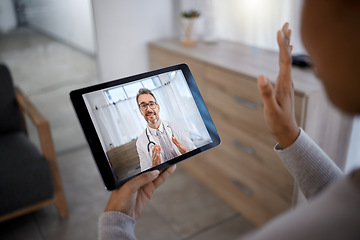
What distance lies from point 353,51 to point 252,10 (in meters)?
1.97

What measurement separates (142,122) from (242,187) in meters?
Result: 1.34

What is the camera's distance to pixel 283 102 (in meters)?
0.78

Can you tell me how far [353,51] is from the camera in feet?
1.33

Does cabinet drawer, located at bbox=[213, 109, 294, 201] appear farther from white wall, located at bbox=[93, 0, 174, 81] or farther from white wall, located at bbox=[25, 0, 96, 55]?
white wall, located at bbox=[25, 0, 96, 55]

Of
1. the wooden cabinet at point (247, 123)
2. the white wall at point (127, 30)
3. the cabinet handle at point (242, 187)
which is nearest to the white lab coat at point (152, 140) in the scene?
the wooden cabinet at point (247, 123)

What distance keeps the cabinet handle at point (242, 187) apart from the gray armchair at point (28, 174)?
104 cm

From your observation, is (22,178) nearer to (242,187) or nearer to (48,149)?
(48,149)

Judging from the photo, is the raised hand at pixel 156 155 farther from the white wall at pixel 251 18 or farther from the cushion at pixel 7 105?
the cushion at pixel 7 105

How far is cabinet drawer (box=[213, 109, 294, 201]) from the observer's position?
5.61ft

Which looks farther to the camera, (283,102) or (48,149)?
(48,149)

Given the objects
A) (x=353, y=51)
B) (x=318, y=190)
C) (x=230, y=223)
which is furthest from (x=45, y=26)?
(x=353, y=51)

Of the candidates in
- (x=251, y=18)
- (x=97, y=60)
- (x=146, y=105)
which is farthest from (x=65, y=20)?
(x=146, y=105)

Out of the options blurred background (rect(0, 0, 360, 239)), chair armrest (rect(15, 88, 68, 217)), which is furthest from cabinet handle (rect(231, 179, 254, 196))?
chair armrest (rect(15, 88, 68, 217))

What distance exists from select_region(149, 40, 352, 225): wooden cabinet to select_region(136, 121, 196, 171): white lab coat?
83cm
